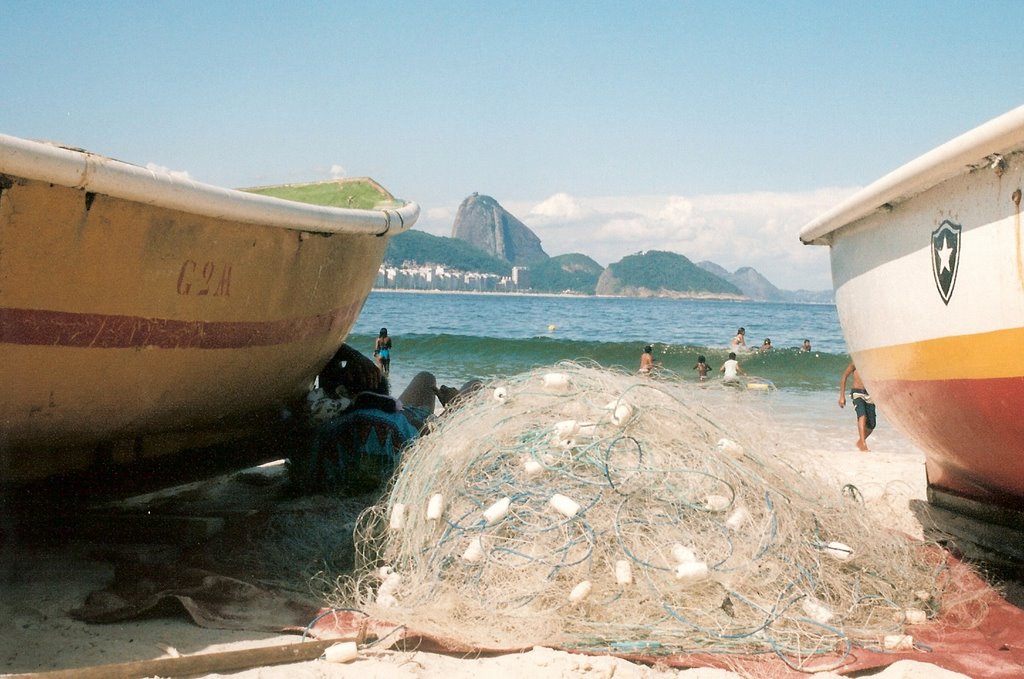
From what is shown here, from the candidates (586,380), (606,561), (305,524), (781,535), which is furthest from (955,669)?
(305,524)

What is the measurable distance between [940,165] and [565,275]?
548ft

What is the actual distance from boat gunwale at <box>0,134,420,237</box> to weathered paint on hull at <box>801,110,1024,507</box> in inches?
110

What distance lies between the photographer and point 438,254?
136 m

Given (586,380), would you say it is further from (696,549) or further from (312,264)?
(312,264)

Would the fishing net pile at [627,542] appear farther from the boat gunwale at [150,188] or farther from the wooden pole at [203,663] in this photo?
the boat gunwale at [150,188]

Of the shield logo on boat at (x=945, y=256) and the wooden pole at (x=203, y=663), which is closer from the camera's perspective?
the wooden pole at (x=203, y=663)

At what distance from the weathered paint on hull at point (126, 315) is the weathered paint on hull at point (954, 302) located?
2.97m

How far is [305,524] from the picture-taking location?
4262mm

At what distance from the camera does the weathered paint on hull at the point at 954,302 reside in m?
2.76

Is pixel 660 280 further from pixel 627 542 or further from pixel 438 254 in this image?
pixel 627 542

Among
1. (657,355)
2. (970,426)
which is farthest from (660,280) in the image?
(970,426)

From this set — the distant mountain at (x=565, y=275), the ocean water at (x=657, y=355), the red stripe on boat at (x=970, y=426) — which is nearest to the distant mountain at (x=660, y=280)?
the distant mountain at (x=565, y=275)

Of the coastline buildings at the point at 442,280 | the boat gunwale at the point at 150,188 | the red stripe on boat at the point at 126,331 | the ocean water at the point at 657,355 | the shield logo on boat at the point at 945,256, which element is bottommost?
the ocean water at the point at 657,355

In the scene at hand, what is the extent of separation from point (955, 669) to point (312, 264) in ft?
12.0
